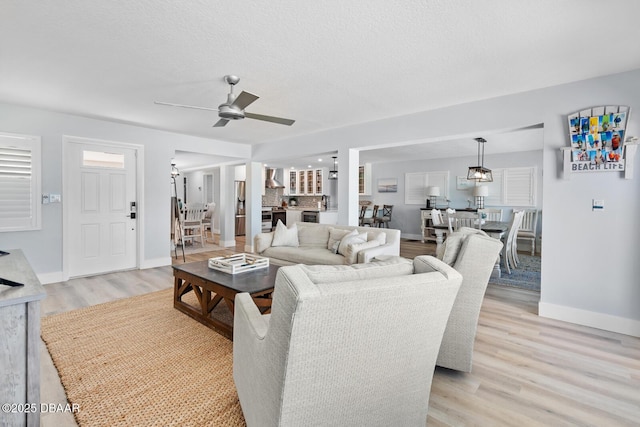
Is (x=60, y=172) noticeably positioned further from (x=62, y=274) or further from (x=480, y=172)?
(x=480, y=172)

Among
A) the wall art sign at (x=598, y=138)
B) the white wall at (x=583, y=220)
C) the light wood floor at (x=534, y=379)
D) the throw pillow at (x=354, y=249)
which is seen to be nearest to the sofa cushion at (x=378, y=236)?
the throw pillow at (x=354, y=249)

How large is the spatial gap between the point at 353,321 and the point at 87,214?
5268 mm

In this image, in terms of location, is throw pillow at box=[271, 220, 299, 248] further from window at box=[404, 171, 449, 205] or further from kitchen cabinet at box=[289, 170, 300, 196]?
kitchen cabinet at box=[289, 170, 300, 196]

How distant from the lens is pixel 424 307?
130cm

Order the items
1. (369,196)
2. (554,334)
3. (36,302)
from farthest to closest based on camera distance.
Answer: (369,196) → (554,334) → (36,302)

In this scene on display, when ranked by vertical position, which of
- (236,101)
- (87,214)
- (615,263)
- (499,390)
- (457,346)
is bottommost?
(499,390)

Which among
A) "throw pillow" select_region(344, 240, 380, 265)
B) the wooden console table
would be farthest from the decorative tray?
the wooden console table

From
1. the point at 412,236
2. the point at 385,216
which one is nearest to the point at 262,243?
the point at 385,216

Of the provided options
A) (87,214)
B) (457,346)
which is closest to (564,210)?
(457,346)

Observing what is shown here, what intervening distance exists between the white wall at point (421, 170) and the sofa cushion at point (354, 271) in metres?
7.39

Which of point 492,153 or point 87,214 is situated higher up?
point 492,153

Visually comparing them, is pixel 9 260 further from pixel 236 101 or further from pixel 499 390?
pixel 499 390

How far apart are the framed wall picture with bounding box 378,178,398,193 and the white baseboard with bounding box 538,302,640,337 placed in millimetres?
6420

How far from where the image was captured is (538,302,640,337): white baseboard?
2.95 metres
